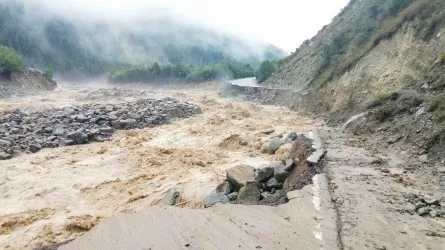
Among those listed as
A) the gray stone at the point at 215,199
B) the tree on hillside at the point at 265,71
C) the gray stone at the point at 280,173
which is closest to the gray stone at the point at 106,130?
the gray stone at the point at 280,173

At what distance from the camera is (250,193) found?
666cm

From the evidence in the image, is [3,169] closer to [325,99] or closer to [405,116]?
[405,116]

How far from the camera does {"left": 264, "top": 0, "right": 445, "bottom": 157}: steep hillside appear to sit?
1029cm

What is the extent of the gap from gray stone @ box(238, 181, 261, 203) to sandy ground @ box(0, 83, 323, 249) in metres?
0.92

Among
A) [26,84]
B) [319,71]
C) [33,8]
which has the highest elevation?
[33,8]

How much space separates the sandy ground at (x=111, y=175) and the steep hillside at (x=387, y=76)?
116 inches

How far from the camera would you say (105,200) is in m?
9.09

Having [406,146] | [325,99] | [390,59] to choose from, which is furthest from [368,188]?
[325,99]

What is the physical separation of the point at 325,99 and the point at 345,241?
16.9 m

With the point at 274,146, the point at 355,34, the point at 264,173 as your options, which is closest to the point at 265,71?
the point at 355,34

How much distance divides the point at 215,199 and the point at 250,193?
2.09 ft

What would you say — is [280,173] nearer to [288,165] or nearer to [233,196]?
[288,165]

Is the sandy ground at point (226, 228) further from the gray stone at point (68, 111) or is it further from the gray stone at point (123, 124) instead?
the gray stone at point (68, 111)

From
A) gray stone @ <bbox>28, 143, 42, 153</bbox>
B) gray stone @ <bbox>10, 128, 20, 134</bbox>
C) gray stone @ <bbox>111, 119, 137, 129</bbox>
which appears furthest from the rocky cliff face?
gray stone @ <bbox>28, 143, 42, 153</bbox>
